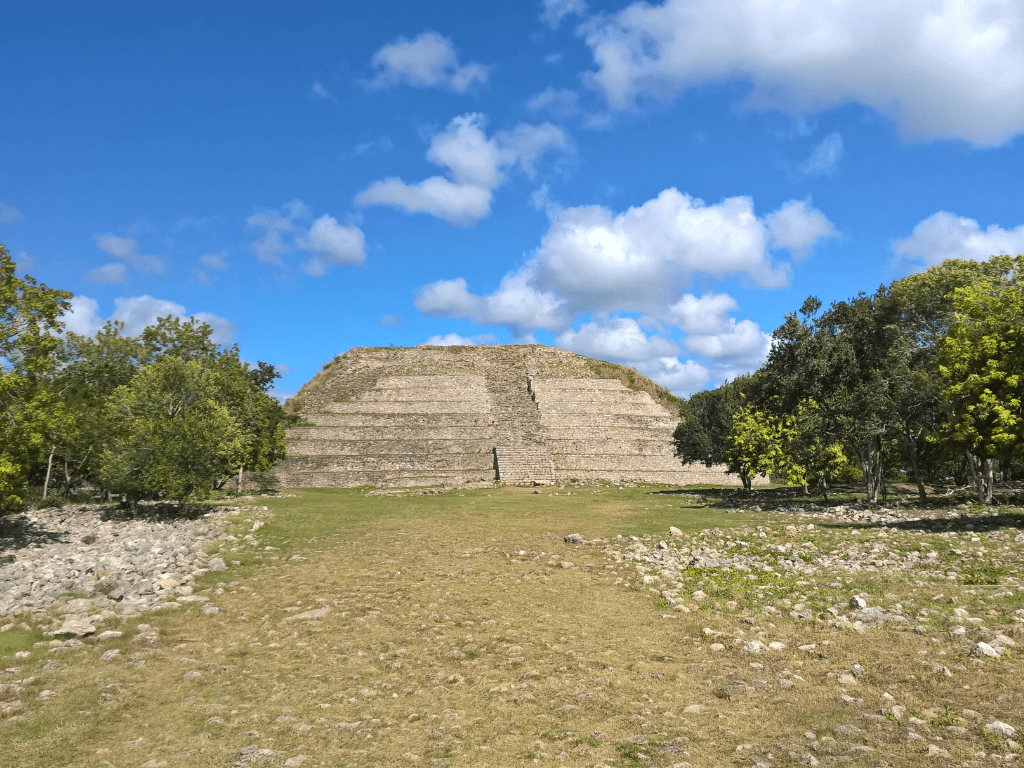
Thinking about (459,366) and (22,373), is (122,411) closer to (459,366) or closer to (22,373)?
(22,373)

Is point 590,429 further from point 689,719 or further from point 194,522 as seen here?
point 689,719

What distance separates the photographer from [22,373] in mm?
21359

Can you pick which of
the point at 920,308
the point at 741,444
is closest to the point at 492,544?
the point at 741,444

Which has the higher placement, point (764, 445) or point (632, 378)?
point (632, 378)

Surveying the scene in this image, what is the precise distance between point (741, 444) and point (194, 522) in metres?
31.7

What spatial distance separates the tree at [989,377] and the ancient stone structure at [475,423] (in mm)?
39505

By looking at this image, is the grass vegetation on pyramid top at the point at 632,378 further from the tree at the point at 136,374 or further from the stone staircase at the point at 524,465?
the tree at the point at 136,374

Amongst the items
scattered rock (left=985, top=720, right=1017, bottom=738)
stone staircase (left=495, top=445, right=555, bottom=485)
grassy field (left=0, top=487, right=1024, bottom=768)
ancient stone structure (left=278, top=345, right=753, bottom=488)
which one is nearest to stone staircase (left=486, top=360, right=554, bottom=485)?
stone staircase (left=495, top=445, right=555, bottom=485)

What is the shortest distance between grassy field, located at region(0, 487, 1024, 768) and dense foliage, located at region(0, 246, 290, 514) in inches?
450

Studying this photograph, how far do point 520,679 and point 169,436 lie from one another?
28.8 metres

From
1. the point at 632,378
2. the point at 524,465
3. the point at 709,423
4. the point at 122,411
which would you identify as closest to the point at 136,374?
the point at 122,411

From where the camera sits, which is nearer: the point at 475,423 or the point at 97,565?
the point at 97,565

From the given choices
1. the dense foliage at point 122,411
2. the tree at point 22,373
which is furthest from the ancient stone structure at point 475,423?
the tree at point 22,373

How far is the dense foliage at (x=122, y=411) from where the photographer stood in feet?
69.4
